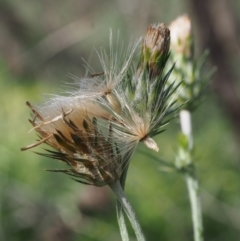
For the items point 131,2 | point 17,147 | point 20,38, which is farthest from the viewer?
point 20,38

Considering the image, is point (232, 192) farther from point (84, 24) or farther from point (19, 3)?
point (19, 3)

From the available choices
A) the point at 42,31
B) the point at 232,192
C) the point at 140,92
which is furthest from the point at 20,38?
the point at 140,92

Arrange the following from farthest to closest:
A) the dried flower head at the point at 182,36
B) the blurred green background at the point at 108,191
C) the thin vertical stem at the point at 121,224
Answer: the blurred green background at the point at 108,191
the dried flower head at the point at 182,36
the thin vertical stem at the point at 121,224

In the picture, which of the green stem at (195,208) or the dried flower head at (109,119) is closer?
the dried flower head at (109,119)

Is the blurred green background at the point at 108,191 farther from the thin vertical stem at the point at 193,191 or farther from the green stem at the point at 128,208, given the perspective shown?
the green stem at the point at 128,208

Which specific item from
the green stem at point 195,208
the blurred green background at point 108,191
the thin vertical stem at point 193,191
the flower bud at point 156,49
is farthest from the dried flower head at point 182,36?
the blurred green background at point 108,191

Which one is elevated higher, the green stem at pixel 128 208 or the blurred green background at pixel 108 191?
the blurred green background at pixel 108 191
